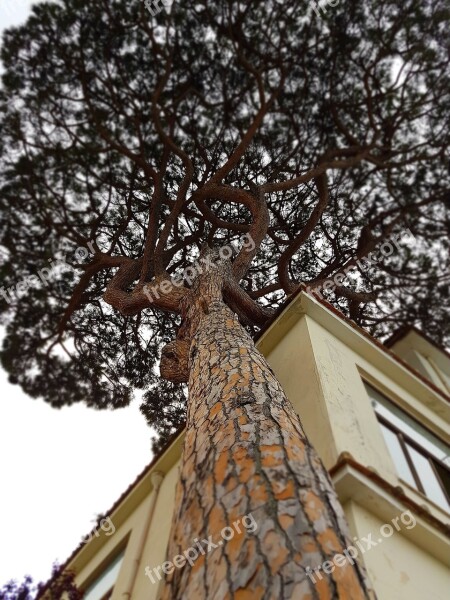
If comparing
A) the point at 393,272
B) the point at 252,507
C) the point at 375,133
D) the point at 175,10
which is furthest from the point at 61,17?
the point at 252,507

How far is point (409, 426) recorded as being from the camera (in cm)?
418

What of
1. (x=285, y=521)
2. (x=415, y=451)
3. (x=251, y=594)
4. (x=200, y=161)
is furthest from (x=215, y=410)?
(x=200, y=161)

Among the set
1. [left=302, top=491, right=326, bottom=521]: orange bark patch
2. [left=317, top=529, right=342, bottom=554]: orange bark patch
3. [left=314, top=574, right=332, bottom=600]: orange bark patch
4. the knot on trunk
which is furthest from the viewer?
the knot on trunk

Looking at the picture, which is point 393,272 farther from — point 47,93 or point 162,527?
point 47,93

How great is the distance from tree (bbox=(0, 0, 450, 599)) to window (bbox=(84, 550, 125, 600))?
2.22 metres

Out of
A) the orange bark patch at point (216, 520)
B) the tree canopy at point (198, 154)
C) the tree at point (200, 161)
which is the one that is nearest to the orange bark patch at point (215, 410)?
the orange bark patch at point (216, 520)

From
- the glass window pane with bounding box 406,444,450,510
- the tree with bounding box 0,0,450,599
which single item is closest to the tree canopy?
the tree with bounding box 0,0,450,599

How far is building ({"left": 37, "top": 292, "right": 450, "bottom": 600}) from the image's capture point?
8.14 ft

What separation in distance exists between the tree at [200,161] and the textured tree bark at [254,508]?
16.4ft

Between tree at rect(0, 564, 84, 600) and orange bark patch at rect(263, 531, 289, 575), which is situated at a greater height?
orange bark patch at rect(263, 531, 289, 575)

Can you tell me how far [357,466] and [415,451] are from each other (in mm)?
1610

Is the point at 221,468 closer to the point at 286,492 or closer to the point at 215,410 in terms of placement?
the point at 286,492

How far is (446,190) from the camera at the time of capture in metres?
8.23

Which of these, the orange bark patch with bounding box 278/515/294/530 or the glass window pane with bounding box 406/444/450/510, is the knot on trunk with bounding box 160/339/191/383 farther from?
the orange bark patch with bounding box 278/515/294/530
